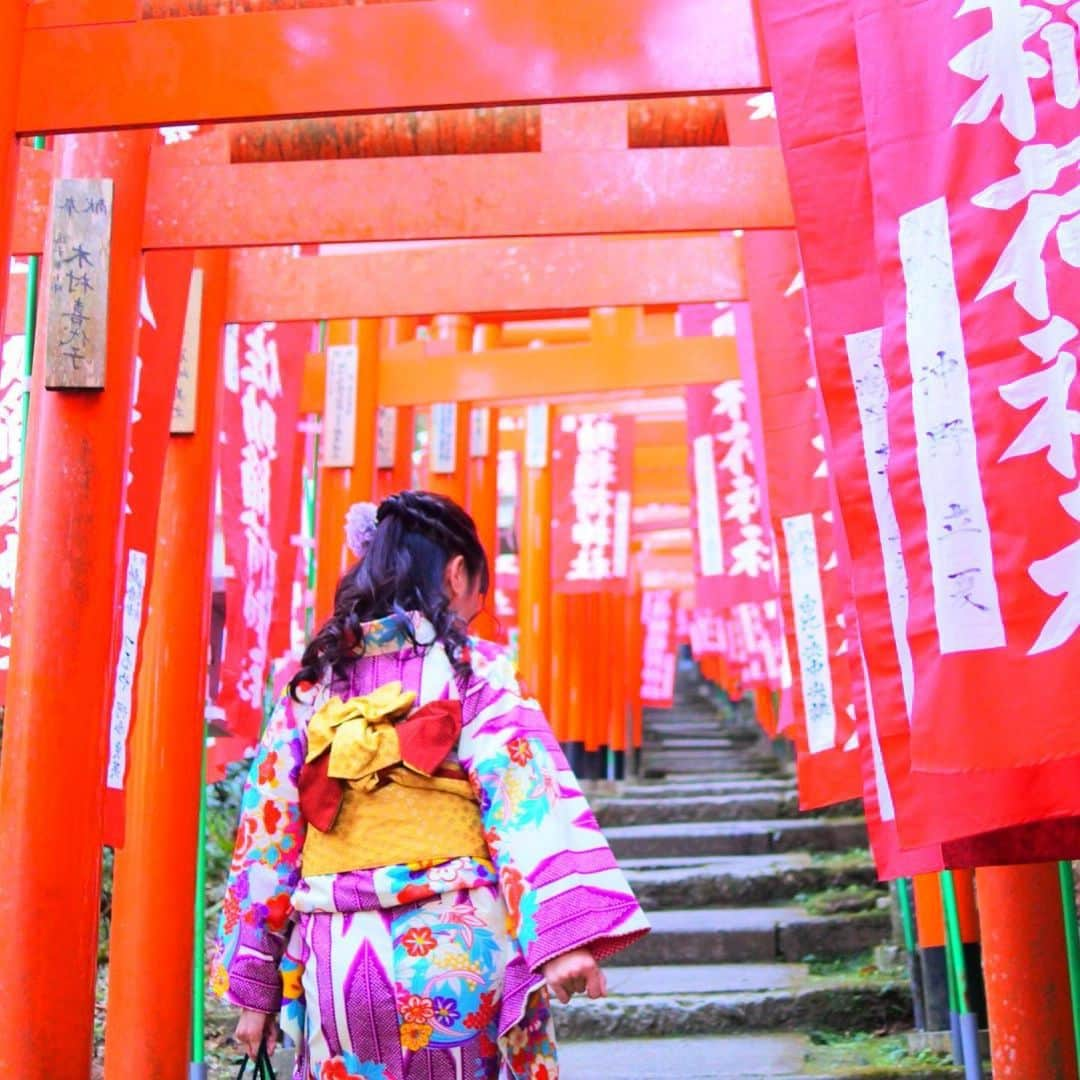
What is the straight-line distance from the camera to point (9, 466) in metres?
5.72

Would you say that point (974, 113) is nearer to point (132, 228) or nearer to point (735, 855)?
point (132, 228)

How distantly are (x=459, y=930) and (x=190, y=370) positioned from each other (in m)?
3.93

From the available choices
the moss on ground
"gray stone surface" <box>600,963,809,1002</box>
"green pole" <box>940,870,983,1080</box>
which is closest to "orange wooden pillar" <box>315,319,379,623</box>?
"gray stone surface" <box>600,963,809,1002</box>

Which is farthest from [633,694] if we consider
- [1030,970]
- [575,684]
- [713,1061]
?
[1030,970]

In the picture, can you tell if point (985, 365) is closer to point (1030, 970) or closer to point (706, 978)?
point (1030, 970)

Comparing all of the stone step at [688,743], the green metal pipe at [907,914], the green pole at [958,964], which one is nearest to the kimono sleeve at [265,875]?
the green pole at [958,964]

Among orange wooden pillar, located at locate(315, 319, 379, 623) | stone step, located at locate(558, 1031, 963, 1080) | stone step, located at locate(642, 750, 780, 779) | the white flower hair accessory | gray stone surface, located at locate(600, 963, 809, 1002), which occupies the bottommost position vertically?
stone step, located at locate(558, 1031, 963, 1080)

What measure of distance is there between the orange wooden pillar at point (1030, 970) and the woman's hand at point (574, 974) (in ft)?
6.79

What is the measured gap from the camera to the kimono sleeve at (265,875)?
3139mm

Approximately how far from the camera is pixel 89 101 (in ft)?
12.5

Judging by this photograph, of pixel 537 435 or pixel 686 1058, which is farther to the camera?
pixel 537 435

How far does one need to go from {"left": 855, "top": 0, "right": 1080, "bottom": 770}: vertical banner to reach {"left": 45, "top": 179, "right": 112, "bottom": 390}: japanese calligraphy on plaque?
2.65 metres

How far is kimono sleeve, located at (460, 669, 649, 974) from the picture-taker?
9.38 feet

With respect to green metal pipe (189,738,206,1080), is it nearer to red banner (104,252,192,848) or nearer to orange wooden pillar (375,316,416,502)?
red banner (104,252,192,848)
